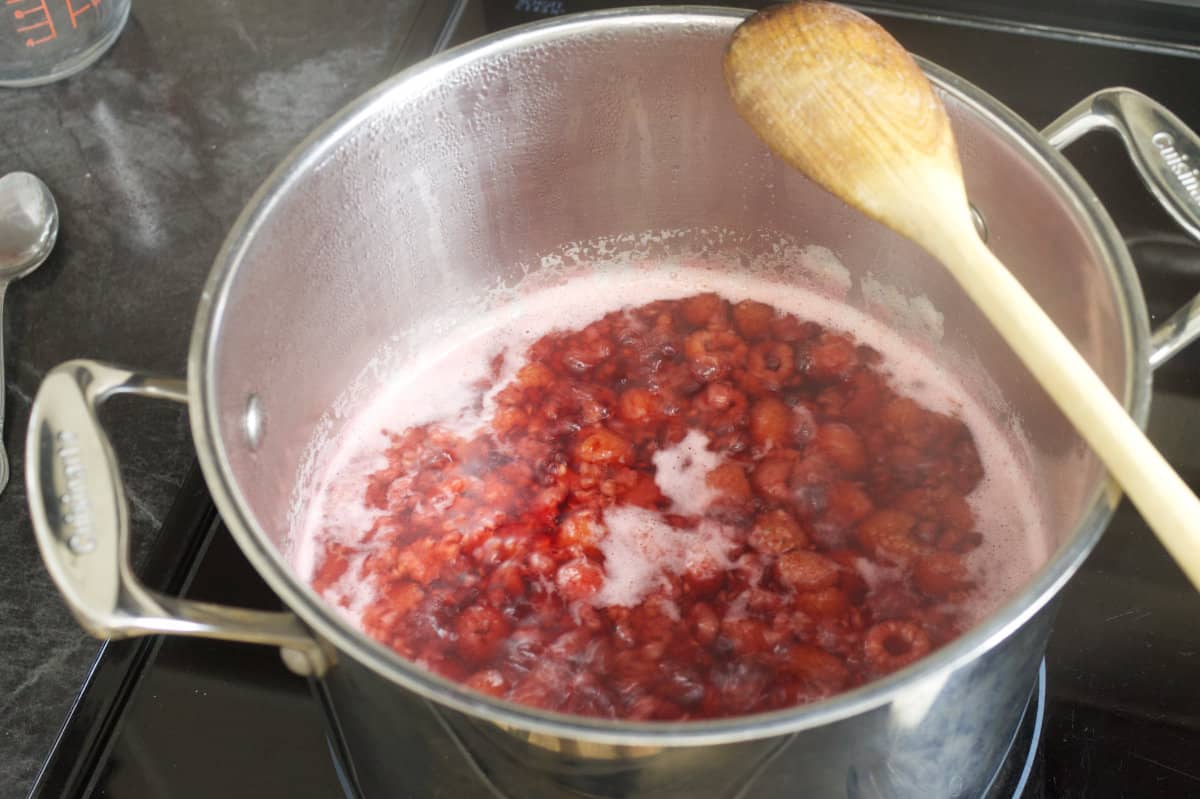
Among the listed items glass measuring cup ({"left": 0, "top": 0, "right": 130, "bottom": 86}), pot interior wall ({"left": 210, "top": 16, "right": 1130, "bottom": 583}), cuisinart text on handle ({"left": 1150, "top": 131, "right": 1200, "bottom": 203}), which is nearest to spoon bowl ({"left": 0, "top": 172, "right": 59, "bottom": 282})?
glass measuring cup ({"left": 0, "top": 0, "right": 130, "bottom": 86})

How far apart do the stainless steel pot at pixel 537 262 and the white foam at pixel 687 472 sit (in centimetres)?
27

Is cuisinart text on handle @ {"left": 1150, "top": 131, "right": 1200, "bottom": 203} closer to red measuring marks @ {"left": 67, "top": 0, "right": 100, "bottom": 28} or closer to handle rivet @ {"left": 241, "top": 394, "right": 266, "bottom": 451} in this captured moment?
handle rivet @ {"left": 241, "top": 394, "right": 266, "bottom": 451}

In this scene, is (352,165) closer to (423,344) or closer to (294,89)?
Answer: (423,344)

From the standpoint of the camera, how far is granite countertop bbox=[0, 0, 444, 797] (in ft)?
3.77

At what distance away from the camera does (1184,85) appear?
1.31 m

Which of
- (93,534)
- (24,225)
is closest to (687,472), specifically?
(93,534)

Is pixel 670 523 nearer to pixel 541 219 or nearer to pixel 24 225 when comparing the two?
pixel 541 219

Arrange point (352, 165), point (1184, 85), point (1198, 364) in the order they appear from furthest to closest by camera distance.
→ point (1184, 85)
point (1198, 364)
point (352, 165)

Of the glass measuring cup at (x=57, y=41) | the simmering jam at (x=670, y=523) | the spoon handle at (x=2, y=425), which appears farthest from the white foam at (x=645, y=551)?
the glass measuring cup at (x=57, y=41)

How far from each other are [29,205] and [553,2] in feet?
2.12

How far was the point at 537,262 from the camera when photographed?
1.33 meters

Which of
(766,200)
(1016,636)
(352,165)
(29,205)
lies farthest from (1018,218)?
(29,205)

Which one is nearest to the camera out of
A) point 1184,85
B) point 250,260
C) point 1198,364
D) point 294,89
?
point 250,260

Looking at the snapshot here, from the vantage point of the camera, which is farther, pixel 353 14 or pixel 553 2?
pixel 353 14
